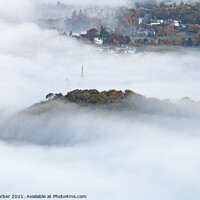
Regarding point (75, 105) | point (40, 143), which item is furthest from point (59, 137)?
point (75, 105)

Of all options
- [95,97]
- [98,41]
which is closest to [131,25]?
[98,41]

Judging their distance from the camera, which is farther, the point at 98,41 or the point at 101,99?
the point at 98,41

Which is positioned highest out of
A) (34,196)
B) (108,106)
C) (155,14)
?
(155,14)

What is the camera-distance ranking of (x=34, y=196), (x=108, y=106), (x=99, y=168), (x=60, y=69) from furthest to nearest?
1. (x=60, y=69)
2. (x=108, y=106)
3. (x=99, y=168)
4. (x=34, y=196)

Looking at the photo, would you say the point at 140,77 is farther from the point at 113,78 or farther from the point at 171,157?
the point at 171,157

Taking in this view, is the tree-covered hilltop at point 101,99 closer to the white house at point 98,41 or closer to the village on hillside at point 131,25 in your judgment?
the village on hillside at point 131,25

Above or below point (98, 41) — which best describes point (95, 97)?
below

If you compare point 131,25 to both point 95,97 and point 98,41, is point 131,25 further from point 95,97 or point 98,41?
point 95,97

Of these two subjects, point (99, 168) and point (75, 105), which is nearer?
point (99, 168)

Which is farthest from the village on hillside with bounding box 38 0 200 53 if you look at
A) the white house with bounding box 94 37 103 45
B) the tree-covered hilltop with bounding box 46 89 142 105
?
the tree-covered hilltop with bounding box 46 89 142 105
